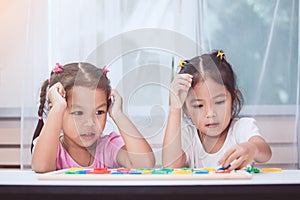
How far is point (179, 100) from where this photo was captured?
92 cm

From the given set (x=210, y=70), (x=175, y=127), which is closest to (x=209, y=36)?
(x=210, y=70)

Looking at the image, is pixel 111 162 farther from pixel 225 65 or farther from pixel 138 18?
pixel 138 18

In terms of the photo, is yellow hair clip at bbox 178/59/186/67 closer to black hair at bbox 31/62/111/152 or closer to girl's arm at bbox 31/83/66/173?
black hair at bbox 31/62/111/152

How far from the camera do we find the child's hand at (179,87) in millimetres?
884

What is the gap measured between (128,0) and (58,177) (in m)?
0.88

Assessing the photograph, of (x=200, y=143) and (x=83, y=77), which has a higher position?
(x=83, y=77)

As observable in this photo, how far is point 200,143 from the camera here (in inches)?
38.9

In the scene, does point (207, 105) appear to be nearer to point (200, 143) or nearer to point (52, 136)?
point (200, 143)

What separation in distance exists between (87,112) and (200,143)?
287 mm

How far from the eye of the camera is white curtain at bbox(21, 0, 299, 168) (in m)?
1.38

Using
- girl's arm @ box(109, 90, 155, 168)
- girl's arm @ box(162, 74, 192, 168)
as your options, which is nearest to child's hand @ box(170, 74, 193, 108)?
girl's arm @ box(162, 74, 192, 168)
